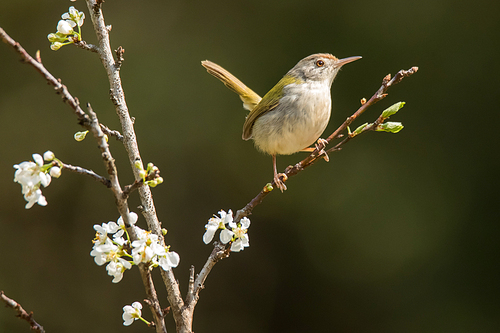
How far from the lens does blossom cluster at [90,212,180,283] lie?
1.09 m

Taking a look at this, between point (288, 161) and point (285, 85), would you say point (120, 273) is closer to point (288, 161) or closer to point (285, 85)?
point (285, 85)

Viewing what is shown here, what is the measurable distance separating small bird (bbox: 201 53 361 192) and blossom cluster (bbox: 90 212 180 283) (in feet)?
5.63

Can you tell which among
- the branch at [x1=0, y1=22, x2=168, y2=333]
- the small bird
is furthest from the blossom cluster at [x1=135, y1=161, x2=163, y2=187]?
the small bird

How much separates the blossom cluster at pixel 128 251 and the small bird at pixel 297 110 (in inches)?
67.6

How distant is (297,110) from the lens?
287cm

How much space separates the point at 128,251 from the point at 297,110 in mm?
1899

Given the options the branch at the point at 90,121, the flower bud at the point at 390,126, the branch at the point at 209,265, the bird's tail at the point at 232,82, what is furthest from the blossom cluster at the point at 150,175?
the bird's tail at the point at 232,82

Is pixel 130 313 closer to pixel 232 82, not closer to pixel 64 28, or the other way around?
pixel 64 28

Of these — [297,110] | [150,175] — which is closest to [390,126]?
[150,175]

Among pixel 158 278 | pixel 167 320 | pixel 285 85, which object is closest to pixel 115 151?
pixel 158 278

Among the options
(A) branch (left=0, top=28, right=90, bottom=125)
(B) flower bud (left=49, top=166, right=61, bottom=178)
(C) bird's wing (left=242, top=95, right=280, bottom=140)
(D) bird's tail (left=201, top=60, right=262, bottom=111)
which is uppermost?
(D) bird's tail (left=201, top=60, right=262, bottom=111)

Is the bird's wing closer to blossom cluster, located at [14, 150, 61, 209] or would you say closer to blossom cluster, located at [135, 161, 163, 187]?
blossom cluster, located at [135, 161, 163, 187]

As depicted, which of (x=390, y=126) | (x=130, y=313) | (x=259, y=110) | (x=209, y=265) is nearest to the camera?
(x=130, y=313)

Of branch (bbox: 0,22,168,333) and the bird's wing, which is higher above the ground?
the bird's wing
